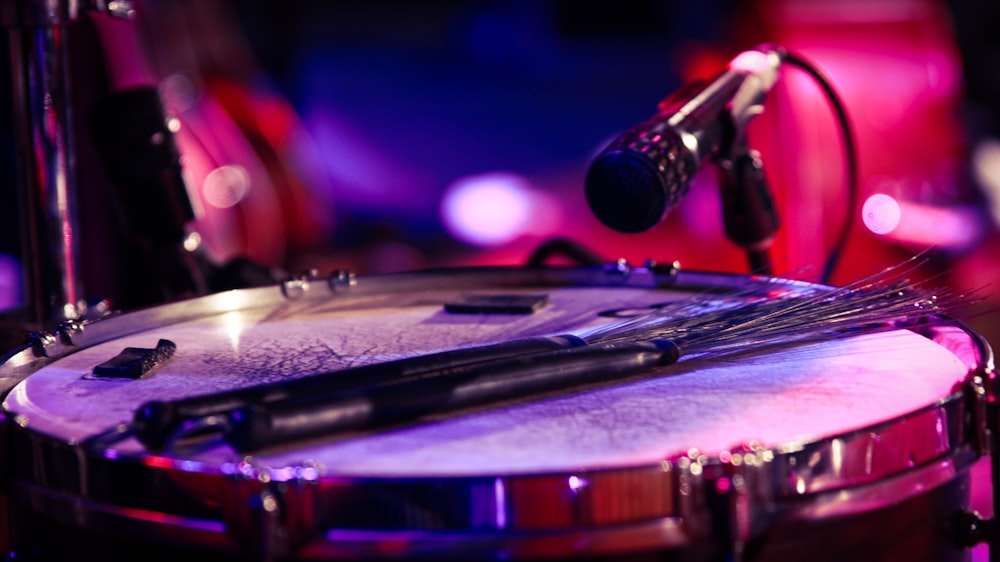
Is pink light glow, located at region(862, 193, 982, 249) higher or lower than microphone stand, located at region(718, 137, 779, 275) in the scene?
lower

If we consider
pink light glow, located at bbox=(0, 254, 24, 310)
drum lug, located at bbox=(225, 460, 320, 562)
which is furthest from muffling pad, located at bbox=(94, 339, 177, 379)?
pink light glow, located at bbox=(0, 254, 24, 310)

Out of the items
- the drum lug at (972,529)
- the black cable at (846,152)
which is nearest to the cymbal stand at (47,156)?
the black cable at (846,152)

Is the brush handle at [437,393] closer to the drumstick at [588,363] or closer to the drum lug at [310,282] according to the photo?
the drumstick at [588,363]

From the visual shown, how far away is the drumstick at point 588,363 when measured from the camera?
704 mm

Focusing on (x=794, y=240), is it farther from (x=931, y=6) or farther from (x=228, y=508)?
(x=228, y=508)

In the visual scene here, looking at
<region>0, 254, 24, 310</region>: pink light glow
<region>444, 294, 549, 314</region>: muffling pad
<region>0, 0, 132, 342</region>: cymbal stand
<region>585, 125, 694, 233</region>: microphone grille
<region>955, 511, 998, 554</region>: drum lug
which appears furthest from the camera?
<region>0, 254, 24, 310</region>: pink light glow

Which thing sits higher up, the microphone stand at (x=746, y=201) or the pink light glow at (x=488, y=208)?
the microphone stand at (x=746, y=201)

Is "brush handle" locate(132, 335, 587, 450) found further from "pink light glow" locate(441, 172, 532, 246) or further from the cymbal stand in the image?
"pink light glow" locate(441, 172, 532, 246)

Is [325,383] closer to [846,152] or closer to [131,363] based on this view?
[131,363]

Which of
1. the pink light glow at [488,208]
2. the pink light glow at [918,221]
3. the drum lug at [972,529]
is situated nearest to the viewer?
the drum lug at [972,529]

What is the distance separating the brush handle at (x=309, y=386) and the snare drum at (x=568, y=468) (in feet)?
0.07

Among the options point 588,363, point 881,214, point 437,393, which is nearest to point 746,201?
point 588,363

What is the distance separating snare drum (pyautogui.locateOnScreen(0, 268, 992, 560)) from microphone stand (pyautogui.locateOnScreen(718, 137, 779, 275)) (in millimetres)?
346

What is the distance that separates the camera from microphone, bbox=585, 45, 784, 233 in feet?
3.37
